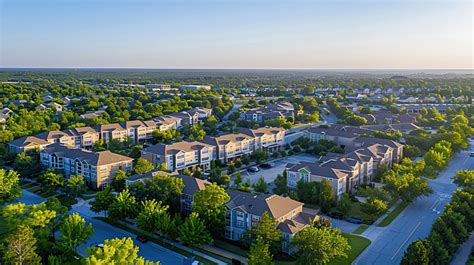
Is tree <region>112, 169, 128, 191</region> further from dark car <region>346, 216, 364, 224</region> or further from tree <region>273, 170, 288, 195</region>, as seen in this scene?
dark car <region>346, 216, 364, 224</region>

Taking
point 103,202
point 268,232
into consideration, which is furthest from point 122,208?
point 268,232

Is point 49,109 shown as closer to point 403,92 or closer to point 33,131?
point 33,131

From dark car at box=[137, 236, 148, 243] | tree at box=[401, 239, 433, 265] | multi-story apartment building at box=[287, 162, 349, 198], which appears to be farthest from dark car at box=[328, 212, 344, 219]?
dark car at box=[137, 236, 148, 243]

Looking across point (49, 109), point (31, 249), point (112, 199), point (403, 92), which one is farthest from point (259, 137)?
point (403, 92)

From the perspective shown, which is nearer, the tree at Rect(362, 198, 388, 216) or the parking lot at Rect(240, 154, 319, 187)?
the tree at Rect(362, 198, 388, 216)

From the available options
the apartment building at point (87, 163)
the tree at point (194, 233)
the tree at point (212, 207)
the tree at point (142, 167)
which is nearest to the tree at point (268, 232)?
the tree at point (212, 207)

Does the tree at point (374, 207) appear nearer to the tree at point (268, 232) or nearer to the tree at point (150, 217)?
the tree at point (268, 232)

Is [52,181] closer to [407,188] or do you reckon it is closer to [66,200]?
[66,200]
